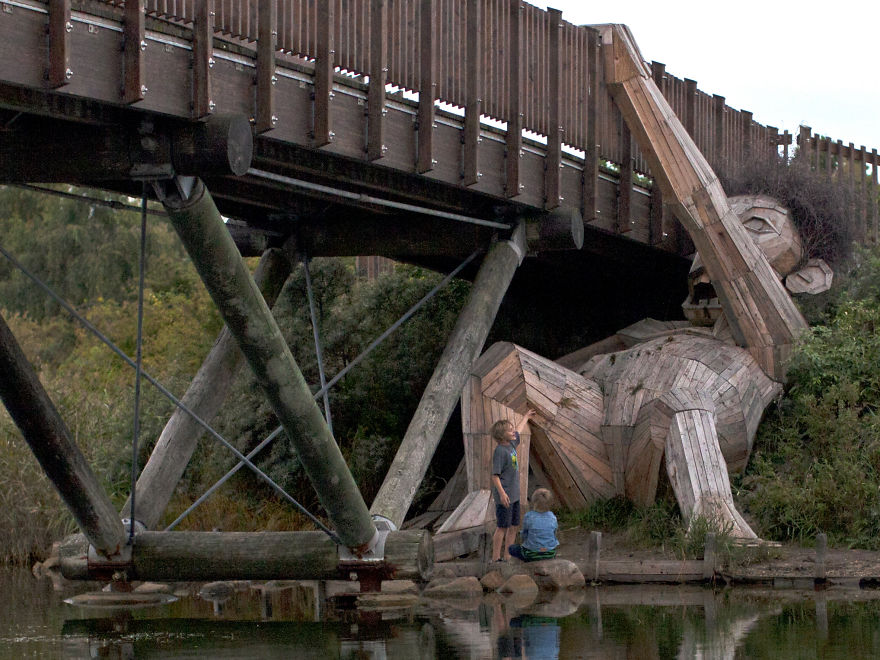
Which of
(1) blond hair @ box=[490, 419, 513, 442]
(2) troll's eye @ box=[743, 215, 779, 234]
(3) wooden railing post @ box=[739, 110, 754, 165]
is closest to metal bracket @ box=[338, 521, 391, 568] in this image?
(1) blond hair @ box=[490, 419, 513, 442]

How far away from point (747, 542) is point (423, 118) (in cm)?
498

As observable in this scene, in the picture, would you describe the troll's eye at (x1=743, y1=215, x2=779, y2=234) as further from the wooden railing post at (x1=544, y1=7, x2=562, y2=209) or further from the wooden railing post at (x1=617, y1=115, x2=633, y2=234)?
the wooden railing post at (x1=544, y1=7, x2=562, y2=209)

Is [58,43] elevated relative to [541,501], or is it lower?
elevated

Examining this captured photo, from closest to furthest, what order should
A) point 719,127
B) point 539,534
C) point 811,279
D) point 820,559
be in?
point 820,559 < point 539,534 < point 811,279 < point 719,127

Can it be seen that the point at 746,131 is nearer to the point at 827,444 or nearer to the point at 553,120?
the point at 553,120

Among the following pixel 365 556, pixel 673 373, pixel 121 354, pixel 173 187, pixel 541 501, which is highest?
pixel 173 187

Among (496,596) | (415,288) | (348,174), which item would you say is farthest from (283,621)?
(415,288)

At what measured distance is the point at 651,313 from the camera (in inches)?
752

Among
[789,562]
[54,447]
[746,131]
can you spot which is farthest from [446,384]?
[746,131]

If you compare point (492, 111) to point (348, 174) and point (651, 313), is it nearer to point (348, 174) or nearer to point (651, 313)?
point (348, 174)

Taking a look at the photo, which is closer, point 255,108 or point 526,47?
point 255,108

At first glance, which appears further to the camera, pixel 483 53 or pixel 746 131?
pixel 746 131

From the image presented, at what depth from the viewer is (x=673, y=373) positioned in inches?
595

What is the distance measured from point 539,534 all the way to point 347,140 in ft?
13.2
